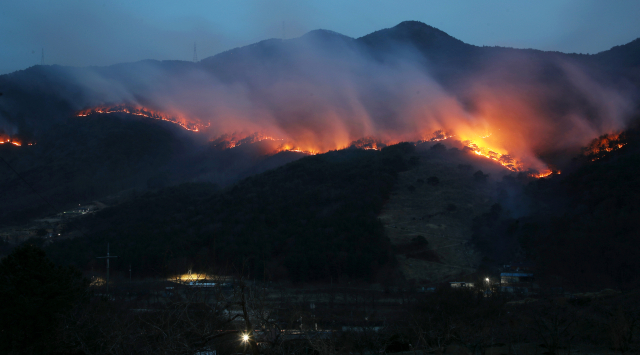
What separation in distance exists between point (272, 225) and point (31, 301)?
1769 inches

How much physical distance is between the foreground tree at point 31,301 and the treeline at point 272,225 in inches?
817

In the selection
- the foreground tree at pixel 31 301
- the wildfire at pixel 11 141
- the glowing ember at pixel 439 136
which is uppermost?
the wildfire at pixel 11 141

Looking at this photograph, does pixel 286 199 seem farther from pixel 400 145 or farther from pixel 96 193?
pixel 96 193

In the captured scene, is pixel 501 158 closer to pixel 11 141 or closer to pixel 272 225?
pixel 272 225

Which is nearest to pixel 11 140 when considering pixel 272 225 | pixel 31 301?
pixel 272 225

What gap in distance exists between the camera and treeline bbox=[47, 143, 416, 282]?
48062 mm

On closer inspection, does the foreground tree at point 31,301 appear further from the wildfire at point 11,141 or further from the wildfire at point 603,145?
the wildfire at point 11,141

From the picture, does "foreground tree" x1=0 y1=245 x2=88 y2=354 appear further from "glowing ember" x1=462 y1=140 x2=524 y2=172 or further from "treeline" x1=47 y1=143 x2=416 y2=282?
"glowing ember" x1=462 y1=140 x2=524 y2=172

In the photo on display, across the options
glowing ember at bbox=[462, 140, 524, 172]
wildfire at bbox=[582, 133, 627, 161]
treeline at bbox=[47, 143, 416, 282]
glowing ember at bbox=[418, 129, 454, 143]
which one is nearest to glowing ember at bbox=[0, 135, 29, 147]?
treeline at bbox=[47, 143, 416, 282]

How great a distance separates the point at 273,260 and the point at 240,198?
Answer: 2209 cm

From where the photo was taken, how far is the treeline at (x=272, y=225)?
48062 mm

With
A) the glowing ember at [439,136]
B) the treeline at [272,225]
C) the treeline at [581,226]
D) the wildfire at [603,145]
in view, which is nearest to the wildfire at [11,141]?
the treeline at [272,225]

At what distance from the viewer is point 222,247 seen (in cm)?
5447

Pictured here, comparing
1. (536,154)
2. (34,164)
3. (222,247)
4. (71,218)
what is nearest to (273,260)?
(222,247)
